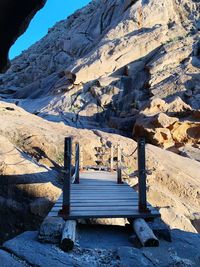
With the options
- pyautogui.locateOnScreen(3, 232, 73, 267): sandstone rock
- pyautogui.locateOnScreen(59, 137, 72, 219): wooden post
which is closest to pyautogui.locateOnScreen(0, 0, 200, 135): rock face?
pyautogui.locateOnScreen(59, 137, 72, 219): wooden post

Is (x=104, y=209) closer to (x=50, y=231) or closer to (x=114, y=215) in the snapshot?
(x=114, y=215)

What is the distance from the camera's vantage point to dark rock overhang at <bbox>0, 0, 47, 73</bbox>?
2.54 metres

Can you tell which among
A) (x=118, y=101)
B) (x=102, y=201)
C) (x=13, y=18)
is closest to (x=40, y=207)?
(x=102, y=201)

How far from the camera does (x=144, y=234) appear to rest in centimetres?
548

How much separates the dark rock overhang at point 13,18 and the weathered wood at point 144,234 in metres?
3.46

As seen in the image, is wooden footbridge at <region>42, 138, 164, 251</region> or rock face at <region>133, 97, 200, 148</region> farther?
rock face at <region>133, 97, 200, 148</region>

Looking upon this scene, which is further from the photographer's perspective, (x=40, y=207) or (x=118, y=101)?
(x=118, y=101)

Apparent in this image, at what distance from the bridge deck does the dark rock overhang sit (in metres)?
3.80

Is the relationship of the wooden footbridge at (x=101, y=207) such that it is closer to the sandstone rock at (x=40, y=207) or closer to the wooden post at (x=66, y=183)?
the wooden post at (x=66, y=183)

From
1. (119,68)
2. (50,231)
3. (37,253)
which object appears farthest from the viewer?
(119,68)

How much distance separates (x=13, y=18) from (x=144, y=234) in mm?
3887

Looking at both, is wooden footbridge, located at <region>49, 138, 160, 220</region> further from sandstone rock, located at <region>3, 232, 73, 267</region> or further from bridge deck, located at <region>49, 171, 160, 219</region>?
sandstone rock, located at <region>3, 232, 73, 267</region>

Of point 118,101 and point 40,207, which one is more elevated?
point 118,101

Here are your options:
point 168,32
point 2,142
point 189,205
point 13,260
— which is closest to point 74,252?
point 13,260
